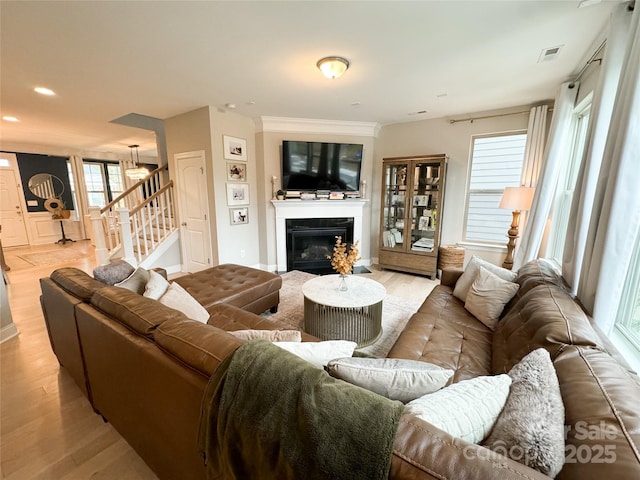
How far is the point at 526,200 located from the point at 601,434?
3.28 meters

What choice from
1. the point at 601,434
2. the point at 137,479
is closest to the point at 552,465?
the point at 601,434

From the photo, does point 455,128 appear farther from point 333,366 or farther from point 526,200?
point 333,366

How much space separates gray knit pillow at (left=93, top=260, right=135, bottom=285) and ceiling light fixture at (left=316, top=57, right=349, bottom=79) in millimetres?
2403

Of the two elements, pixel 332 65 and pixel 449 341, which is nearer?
pixel 449 341

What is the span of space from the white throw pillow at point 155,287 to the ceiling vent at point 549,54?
11.9 feet

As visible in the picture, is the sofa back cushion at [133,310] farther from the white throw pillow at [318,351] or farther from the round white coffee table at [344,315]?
the round white coffee table at [344,315]

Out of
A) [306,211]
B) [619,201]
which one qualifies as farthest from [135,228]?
[619,201]

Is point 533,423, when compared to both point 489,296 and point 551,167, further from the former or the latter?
point 551,167

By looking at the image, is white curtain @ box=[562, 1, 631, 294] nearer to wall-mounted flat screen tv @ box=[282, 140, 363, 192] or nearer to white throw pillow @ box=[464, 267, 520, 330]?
white throw pillow @ box=[464, 267, 520, 330]

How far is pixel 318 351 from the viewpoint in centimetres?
108

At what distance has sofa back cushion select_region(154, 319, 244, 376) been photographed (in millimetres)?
921

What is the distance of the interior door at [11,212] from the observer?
633cm

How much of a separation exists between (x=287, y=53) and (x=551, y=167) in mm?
2948

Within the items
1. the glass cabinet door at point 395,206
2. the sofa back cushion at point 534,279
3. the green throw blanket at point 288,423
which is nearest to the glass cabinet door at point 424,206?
the glass cabinet door at point 395,206
